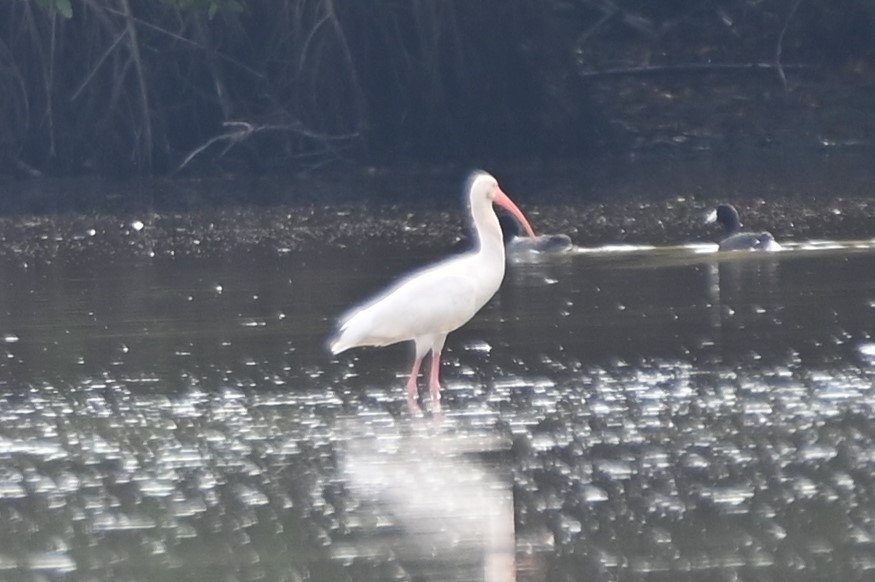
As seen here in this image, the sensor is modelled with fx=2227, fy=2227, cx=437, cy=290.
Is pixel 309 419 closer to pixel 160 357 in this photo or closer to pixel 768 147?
pixel 160 357

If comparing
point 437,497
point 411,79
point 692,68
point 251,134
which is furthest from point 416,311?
point 692,68

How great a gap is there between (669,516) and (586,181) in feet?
61.8

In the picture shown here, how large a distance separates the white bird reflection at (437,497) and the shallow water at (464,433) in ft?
0.05

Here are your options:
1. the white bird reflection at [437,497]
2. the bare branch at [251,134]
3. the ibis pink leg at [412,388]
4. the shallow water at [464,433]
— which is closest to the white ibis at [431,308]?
the ibis pink leg at [412,388]

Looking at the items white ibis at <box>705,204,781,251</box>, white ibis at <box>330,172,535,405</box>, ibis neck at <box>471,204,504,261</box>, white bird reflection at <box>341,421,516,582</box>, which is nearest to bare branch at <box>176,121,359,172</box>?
white ibis at <box>705,204,781,251</box>

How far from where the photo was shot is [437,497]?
7.38 meters

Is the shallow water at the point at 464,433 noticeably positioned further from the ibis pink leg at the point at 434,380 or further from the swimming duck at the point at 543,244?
the swimming duck at the point at 543,244

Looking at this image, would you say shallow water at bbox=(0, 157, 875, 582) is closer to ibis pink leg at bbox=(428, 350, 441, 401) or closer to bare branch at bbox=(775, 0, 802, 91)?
ibis pink leg at bbox=(428, 350, 441, 401)

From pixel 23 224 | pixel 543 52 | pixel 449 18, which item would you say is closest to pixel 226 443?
pixel 23 224

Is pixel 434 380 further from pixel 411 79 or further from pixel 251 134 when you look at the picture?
pixel 251 134

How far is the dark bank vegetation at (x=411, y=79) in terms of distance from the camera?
2803 cm

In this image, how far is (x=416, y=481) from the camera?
25.1 ft

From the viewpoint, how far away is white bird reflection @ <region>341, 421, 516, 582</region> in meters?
6.48

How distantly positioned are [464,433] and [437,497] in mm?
1215
